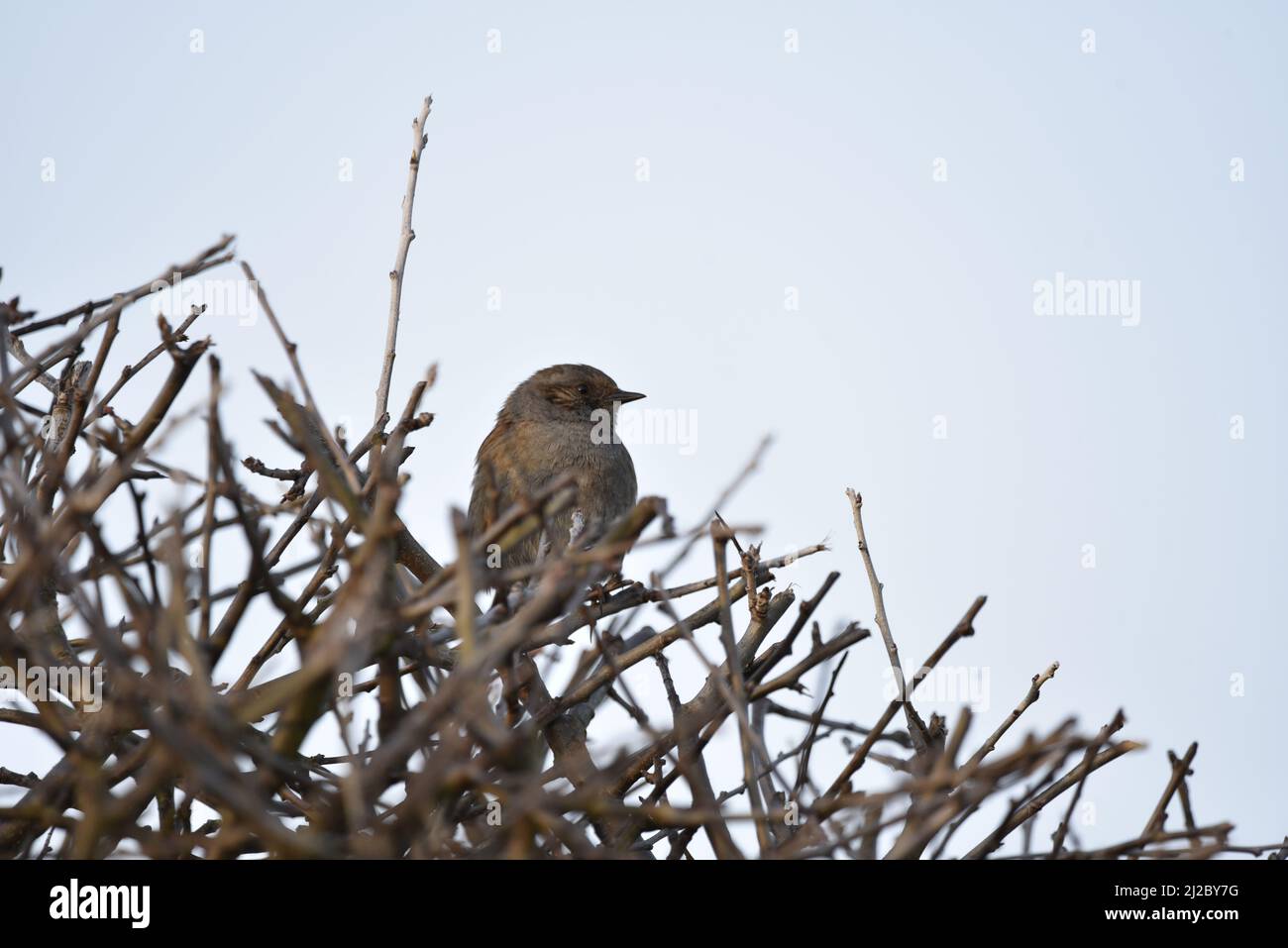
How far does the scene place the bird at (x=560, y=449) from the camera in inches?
284

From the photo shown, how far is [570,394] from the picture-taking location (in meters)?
8.28

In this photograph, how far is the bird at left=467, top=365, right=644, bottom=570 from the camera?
23.7ft

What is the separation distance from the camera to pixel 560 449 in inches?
303

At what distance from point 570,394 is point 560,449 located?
0.71 metres

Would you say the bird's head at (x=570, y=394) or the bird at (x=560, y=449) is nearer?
the bird at (x=560, y=449)

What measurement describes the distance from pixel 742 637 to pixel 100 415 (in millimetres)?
1984

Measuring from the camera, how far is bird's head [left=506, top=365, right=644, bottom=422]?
8188 millimetres

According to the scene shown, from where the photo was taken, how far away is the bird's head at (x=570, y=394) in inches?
322

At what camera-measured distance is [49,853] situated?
3.01 m

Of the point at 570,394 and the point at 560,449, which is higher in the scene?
the point at 570,394

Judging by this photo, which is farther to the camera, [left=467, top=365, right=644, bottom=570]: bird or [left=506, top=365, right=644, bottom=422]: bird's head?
[left=506, top=365, right=644, bottom=422]: bird's head

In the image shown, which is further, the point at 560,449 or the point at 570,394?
the point at 570,394
